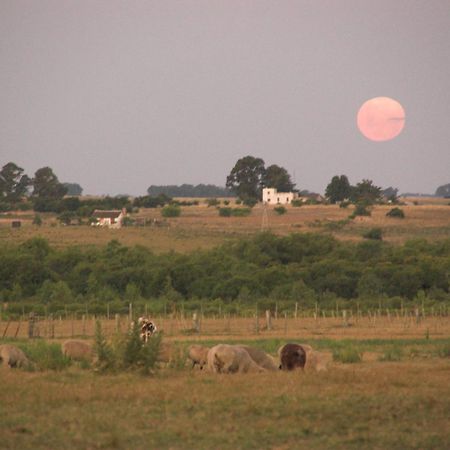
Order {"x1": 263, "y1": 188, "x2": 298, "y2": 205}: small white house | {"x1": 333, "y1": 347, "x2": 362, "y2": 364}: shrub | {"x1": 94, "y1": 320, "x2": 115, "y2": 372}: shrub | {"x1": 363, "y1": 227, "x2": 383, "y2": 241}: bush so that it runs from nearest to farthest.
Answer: {"x1": 94, "y1": 320, "x2": 115, "y2": 372}: shrub
{"x1": 333, "y1": 347, "x2": 362, "y2": 364}: shrub
{"x1": 363, "y1": 227, "x2": 383, "y2": 241}: bush
{"x1": 263, "y1": 188, "x2": 298, "y2": 205}: small white house

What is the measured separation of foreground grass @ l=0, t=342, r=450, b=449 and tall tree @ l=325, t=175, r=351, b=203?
358ft

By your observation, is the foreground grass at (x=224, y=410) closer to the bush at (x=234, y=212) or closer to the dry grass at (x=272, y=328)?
the dry grass at (x=272, y=328)

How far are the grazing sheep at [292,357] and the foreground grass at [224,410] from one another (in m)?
1.50

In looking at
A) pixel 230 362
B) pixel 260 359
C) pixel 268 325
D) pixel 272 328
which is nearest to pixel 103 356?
pixel 230 362

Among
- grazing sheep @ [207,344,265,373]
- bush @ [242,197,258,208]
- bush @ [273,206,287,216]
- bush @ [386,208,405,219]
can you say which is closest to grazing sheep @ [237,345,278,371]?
grazing sheep @ [207,344,265,373]

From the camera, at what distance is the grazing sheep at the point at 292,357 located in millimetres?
22156

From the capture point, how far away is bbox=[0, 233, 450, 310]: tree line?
171 ft

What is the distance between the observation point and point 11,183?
→ 444 feet

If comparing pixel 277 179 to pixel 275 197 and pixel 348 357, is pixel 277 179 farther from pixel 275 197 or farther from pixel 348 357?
pixel 348 357

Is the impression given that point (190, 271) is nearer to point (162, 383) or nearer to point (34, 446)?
point (162, 383)

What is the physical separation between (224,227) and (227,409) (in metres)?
82.6

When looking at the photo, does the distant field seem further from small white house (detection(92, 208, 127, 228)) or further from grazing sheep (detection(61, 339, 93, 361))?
grazing sheep (detection(61, 339, 93, 361))

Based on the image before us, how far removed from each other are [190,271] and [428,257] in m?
14.4

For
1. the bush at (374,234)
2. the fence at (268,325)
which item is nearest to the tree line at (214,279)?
the fence at (268,325)
